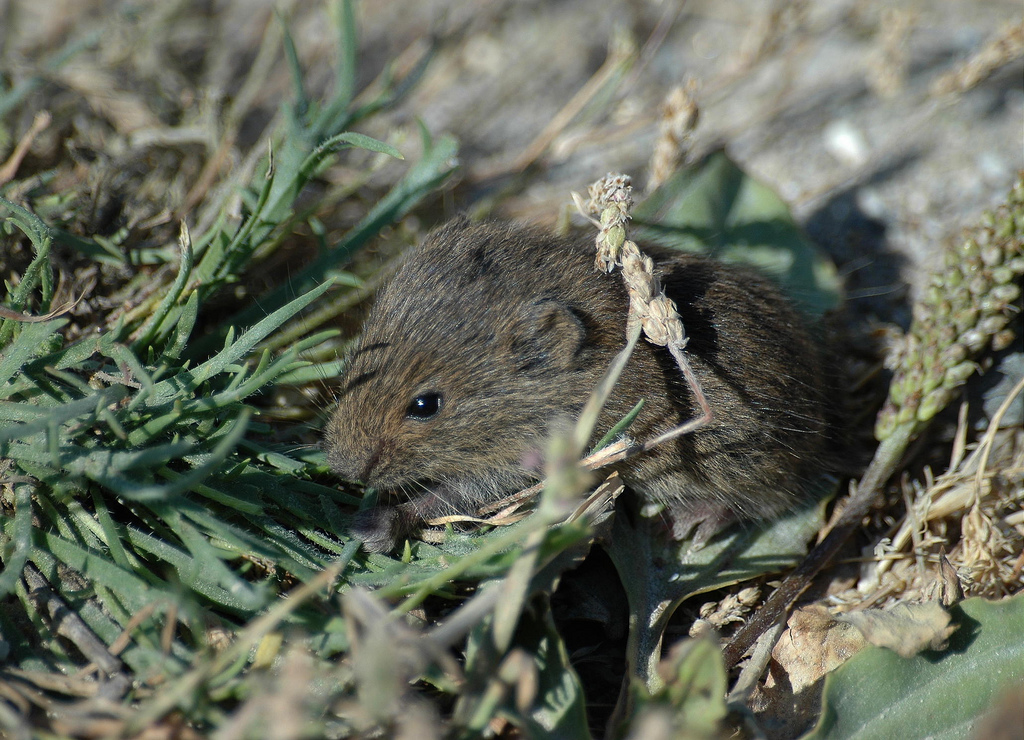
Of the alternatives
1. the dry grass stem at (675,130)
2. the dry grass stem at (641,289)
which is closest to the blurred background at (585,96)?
the dry grass stem at (675,130)

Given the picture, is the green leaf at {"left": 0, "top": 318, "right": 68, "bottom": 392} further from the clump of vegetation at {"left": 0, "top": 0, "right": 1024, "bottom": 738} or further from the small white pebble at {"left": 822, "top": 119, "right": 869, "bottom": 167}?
the small white pebble at {"left": 822, "top": 119, "right": 869, "bottom": 167}


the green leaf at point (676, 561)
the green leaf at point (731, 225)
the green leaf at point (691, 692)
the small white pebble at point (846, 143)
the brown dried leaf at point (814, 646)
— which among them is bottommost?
the green leaf at point (691, 692)

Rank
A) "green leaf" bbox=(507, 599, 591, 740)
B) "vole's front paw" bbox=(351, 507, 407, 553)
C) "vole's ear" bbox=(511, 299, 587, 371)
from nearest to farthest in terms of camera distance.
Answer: "green leaf" bbox=(507, 599, 591, 740) < "vole's front paw" bbox=(351, 507, 407, 553) < "vole's ear" bbox=(511, 299, 587, 371)

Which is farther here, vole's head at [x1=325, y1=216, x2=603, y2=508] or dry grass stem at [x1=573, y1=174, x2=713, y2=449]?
vole's head at [x1=325, y1=216, x2=603, y2=508]

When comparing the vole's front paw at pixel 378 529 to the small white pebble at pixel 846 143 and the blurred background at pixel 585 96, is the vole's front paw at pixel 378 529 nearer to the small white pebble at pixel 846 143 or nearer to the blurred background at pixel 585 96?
the blurred background at pixel 585 96

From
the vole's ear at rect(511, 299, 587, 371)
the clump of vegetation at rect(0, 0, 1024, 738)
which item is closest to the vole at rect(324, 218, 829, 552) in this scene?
the vole's ear at rect(511, 299, 587, 371)

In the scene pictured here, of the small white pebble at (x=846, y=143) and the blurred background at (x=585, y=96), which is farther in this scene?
the small white pebble at (x=846, y=143)

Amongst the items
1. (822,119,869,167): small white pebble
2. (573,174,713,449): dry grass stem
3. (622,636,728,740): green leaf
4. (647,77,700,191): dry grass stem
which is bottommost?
(622,636,728,740): green leaf

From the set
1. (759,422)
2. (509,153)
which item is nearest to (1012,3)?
(509,153)
